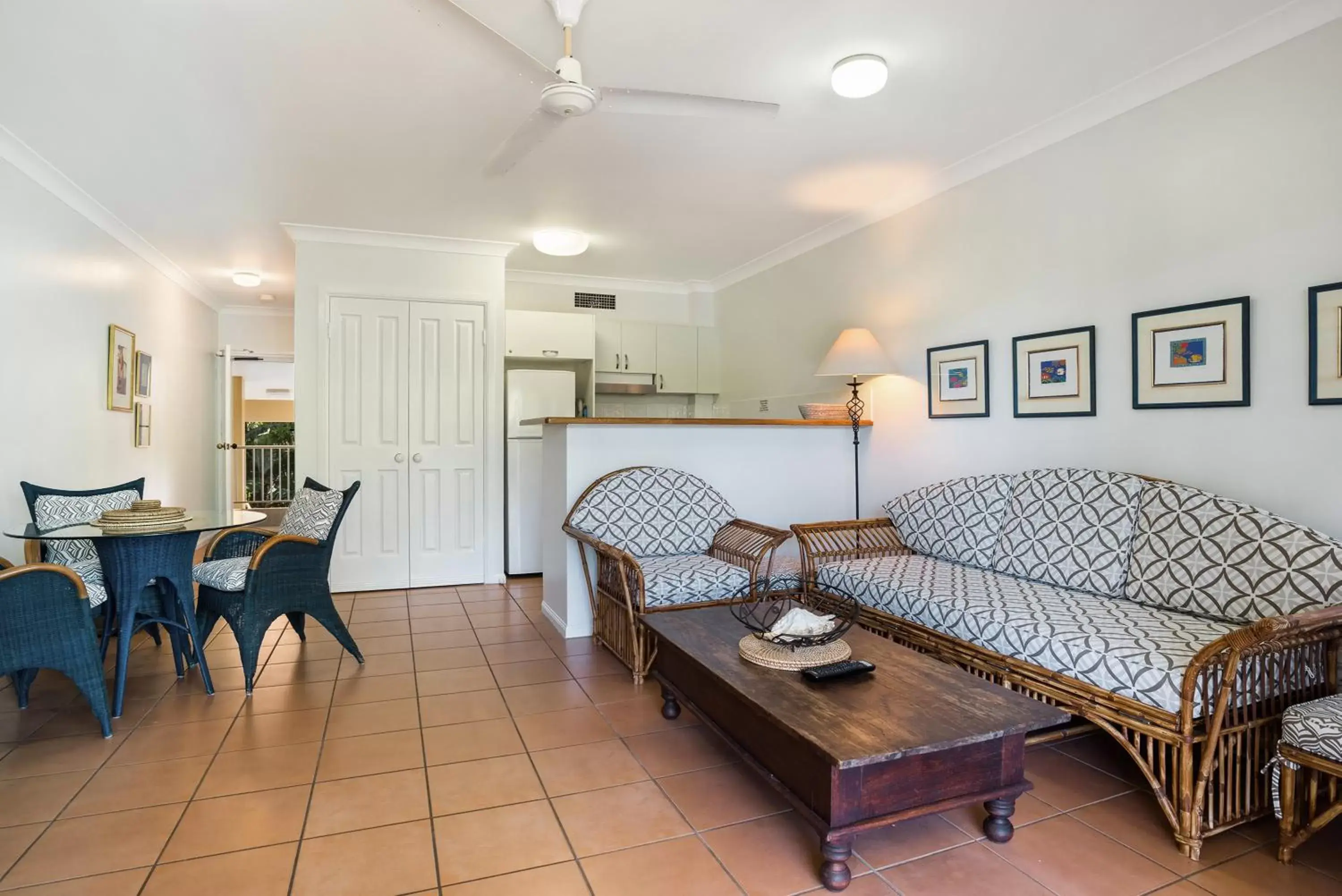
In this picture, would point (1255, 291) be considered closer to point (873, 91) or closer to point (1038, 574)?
point (1038, 574)

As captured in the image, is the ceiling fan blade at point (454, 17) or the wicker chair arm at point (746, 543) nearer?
the ceiling fan blade at point (454, 17)

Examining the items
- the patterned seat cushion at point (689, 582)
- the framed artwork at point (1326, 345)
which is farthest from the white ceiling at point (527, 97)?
the patterned seat cushion at point (689, 582)

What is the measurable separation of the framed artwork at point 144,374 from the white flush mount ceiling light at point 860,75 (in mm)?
4986

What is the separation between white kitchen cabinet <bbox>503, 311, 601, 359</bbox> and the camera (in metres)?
5.71

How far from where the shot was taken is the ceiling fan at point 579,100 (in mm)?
2213

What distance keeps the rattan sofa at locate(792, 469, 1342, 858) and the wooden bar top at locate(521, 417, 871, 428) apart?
32.0 inches

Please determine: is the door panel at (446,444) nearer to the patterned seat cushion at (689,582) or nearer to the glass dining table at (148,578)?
the glass dining table at (148,578)

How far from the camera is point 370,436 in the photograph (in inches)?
196

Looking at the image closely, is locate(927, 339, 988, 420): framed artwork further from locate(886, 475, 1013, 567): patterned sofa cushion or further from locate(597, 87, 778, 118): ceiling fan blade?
locate(597, 87, 778, 118): ceiling fan blade

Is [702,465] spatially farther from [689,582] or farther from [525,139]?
[525,139]

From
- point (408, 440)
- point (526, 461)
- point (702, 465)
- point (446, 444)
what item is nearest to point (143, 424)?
point (408, 440)

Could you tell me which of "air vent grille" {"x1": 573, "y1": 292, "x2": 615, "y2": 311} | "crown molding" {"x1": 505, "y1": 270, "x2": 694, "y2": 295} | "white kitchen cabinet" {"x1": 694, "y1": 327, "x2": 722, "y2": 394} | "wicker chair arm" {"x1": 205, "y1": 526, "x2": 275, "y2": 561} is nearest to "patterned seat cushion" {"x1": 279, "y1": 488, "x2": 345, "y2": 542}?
"wicker chair arm" {"x1": 205, "y1": 526, "x2": 275, "y2": 561}

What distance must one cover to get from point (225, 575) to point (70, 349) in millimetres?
1985

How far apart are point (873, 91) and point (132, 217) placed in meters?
4.47
